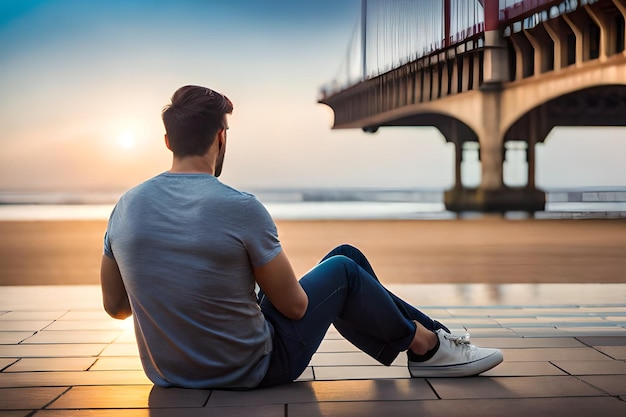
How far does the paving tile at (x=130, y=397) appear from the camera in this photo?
2.83 metres

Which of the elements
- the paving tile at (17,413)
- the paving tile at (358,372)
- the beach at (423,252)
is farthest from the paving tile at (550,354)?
the beach at (423,252)

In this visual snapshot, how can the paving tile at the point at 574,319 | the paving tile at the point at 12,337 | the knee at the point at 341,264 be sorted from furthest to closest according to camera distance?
the paving tile at the point at 574,319 → the paving tile at the point at 12,337 → the knee at the point at 341,264

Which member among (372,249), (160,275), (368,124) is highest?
(368,124)

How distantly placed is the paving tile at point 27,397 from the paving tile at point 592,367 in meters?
2.01

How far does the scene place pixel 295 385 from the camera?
313 cm

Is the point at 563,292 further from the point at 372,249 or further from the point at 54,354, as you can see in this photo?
the point at 372,249

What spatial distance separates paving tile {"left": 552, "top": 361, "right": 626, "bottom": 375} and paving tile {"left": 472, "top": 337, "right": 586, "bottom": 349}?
396 mm

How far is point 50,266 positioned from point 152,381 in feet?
22.1

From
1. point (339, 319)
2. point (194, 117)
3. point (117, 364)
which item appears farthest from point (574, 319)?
point (194, 117)

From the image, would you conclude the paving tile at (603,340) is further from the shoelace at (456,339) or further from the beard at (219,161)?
the beard at (219,161)

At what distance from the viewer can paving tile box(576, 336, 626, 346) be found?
13.0ft

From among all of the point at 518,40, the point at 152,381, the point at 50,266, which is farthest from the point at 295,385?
the point at 518,40

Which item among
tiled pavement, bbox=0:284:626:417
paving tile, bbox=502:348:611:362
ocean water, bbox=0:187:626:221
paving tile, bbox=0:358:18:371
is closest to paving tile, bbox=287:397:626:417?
tiled pavement, bbox=0:284:626:417

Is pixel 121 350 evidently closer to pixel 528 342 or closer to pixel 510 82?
pixel 528 342
